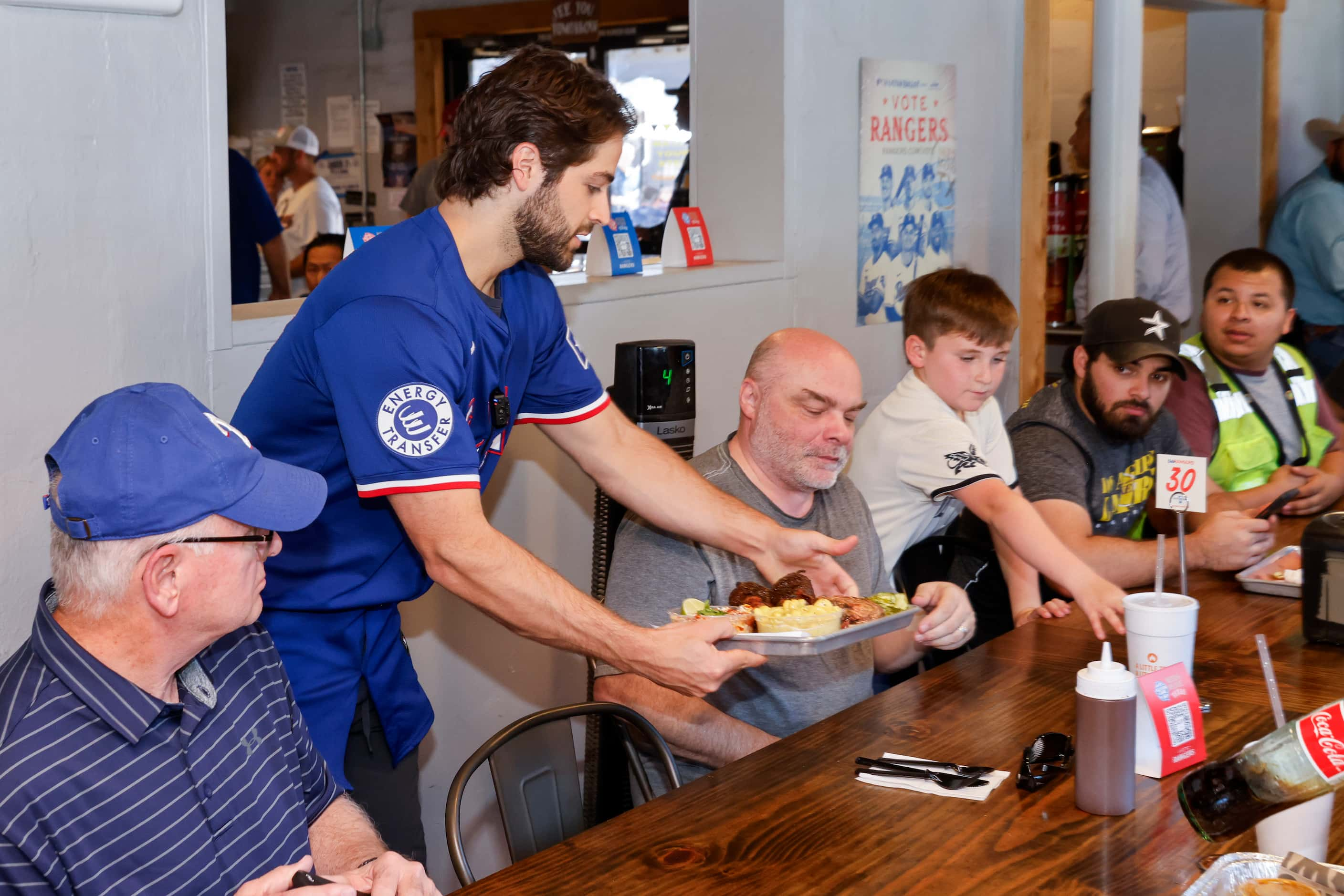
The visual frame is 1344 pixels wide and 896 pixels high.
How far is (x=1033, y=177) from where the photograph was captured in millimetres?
5664

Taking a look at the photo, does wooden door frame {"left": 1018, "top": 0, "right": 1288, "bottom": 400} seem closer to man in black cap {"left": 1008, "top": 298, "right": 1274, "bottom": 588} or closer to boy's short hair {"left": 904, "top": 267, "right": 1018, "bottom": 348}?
man in black cap {"left": 1008, "top": 298, "right": 1274, "bottom": 588}

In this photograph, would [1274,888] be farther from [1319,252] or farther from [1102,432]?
[1319,252]

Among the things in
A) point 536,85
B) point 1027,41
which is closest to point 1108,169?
point 1027,41

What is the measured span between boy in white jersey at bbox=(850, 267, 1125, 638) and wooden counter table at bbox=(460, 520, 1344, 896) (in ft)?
2.16

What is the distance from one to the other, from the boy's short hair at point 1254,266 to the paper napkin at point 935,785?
9.00ft

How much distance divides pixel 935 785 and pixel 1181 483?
3.28 ft

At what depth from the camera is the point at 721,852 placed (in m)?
1.68

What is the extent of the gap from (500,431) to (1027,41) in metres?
4.02

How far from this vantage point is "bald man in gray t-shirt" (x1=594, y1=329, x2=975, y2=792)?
7.82 ft

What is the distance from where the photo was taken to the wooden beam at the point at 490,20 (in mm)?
7828

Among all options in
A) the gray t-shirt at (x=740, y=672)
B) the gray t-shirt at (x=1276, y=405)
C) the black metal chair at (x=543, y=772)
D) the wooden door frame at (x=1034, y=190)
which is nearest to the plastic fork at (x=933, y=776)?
the black metal chair at (x=543, y=772)

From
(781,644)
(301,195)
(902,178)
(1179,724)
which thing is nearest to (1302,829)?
(1179,724)

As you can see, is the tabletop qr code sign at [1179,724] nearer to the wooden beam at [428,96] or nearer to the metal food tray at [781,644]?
the metal food tray at [781,644]

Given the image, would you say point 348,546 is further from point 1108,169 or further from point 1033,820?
point 1108,169
